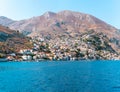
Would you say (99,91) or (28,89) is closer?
(99,91)

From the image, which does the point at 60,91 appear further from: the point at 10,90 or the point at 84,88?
the point at 10,90

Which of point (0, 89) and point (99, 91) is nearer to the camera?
point (99, 91)

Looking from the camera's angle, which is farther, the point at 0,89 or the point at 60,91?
the point at 0,89

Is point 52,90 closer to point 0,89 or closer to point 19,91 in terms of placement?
point 19,91

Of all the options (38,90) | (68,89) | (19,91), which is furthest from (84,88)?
(19,91)

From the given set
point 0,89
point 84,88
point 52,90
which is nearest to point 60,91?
point 52,90

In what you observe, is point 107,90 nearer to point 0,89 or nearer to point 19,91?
point 19,91

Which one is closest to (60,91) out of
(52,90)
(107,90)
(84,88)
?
(52,90)

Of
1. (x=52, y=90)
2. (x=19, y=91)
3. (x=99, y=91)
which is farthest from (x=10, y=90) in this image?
(x=99, y=91)
